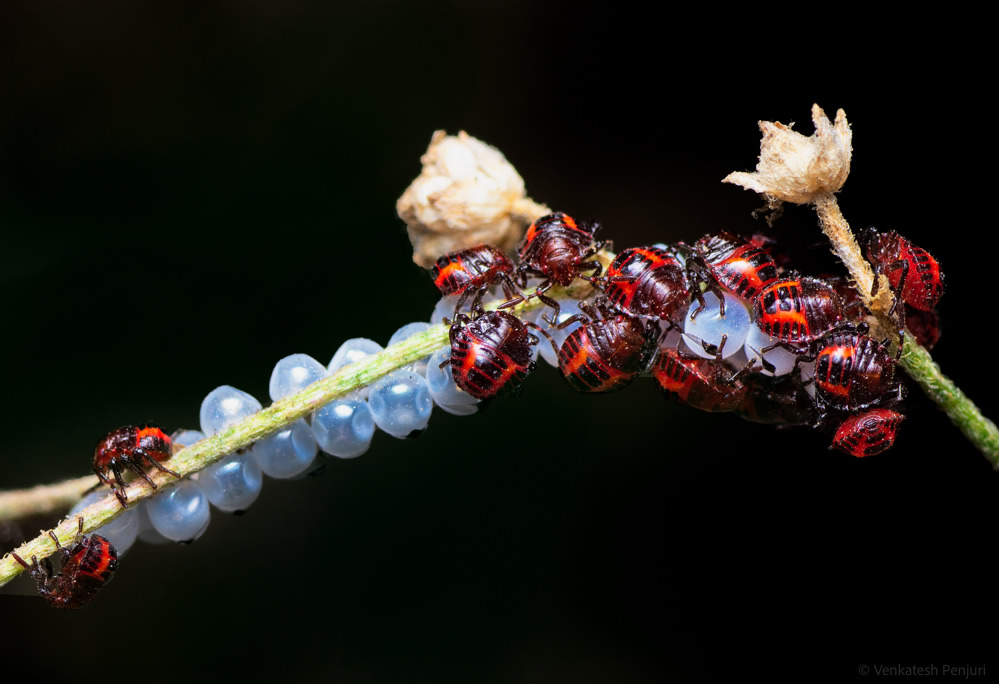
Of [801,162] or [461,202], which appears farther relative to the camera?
[461,202]

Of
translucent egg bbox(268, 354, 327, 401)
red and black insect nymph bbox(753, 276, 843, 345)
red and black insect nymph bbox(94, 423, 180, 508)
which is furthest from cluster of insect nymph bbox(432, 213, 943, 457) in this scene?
red and black insect nymph bbox(94, 423, 180, 508)

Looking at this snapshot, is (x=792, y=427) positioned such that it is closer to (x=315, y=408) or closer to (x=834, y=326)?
(x=834, y=326)

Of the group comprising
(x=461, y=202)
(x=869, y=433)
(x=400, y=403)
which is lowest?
(x=869, y=433)

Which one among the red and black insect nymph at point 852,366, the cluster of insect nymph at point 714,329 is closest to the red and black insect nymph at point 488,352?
the cluster of insect nymph at point 714,329

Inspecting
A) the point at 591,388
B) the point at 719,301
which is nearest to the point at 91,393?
the point at 591,388

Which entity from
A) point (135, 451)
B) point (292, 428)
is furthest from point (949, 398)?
point (135, 451)

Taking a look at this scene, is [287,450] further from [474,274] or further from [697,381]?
[697,381]
